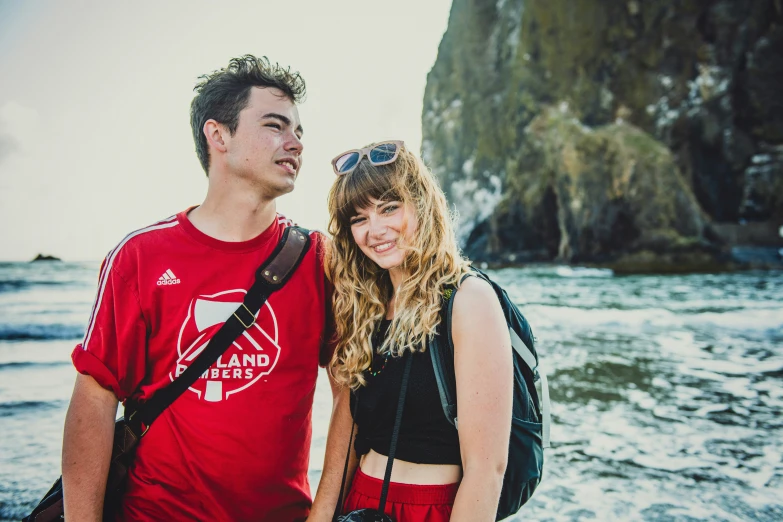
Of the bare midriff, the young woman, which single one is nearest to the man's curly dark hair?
the young woman

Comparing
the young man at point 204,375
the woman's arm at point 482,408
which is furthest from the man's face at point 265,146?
the woman's arm at point 482,408

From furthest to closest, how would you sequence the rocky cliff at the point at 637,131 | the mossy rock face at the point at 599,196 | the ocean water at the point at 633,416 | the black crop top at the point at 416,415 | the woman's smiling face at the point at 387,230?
the rocky cliff at the point at 637,131 → the mossy rock face at the point at 599,196 → the ocean water at the point at 633,416 → the woman's smiling face at the point at 387,230 → the black crop top at the point at 416,415

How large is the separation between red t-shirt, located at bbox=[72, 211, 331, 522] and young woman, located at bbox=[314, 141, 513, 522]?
0.83 ft

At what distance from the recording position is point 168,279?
196 cm

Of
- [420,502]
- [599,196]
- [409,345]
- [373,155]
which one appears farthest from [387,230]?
[599,196]

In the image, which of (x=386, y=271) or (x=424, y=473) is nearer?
(x=424, y=473)

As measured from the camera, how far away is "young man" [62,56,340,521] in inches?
72.8

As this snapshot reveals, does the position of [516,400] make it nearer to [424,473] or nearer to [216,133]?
[424,473]

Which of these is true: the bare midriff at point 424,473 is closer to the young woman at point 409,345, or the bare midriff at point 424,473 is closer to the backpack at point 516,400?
the young woman at point 409,345

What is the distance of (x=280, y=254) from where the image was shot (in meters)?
2.14

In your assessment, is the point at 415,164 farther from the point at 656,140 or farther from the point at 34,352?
the point at 656,140

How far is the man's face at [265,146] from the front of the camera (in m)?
2.23

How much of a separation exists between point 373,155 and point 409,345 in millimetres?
777

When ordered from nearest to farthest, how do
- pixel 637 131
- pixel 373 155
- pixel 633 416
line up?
pixel 373 155 → pixel 633 416 → pixel 637 131
